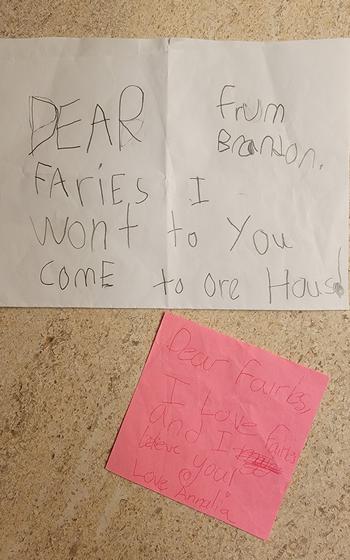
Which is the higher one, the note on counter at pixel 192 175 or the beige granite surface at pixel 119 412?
the note on counter at pixel 192 175

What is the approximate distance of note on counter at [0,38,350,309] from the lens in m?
0.52

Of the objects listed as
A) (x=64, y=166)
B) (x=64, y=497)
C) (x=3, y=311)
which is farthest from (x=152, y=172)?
(x=64, y=497)

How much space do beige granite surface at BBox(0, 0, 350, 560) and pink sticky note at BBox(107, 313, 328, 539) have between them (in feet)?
0.04

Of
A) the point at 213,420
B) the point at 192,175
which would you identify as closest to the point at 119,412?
the point at 213,420

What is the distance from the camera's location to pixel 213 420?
52cm

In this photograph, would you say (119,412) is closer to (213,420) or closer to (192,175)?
(213,420)

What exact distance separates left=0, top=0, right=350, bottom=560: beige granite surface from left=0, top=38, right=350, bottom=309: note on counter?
25mm

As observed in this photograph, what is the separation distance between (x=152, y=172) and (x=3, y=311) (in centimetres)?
21

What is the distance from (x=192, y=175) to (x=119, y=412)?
9.8 inches

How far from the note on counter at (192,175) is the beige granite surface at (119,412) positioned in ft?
0.08

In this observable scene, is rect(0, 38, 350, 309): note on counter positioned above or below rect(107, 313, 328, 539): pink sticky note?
above

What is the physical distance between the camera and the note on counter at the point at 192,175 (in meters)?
0.52

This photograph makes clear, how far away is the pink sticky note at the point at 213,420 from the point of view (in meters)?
0.52

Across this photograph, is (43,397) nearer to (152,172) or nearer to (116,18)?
(152,172)
